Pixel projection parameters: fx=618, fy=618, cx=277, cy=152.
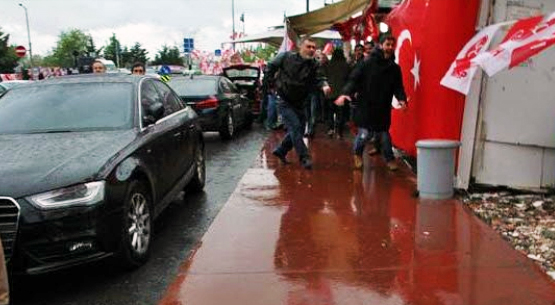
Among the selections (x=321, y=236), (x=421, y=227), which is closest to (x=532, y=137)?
(x=421, y=227)

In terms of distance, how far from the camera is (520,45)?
5.57m

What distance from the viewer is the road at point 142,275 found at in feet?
14.9

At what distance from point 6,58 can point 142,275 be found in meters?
71.5

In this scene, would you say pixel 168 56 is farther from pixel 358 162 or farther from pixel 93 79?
pixel 93 79

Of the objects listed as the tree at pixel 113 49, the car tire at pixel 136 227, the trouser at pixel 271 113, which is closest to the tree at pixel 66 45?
the tree at pixel 113 49

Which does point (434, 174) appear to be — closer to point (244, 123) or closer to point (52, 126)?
point (52, 126)

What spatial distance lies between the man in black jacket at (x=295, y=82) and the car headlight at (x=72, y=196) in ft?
15.0

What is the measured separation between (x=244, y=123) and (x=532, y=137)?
959 centimetres

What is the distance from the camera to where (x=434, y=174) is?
6.93 meters

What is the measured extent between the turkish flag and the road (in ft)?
9.04

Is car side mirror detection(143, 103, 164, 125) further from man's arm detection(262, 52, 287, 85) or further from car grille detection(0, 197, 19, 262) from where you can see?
man's arm detection(262, 52, 287, 85)

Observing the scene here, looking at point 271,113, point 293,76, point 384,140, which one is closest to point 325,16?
point 271,113

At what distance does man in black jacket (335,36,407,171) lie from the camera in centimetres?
834

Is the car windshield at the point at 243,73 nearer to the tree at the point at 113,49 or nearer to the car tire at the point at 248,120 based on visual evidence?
the car tire at the point at 248,120
